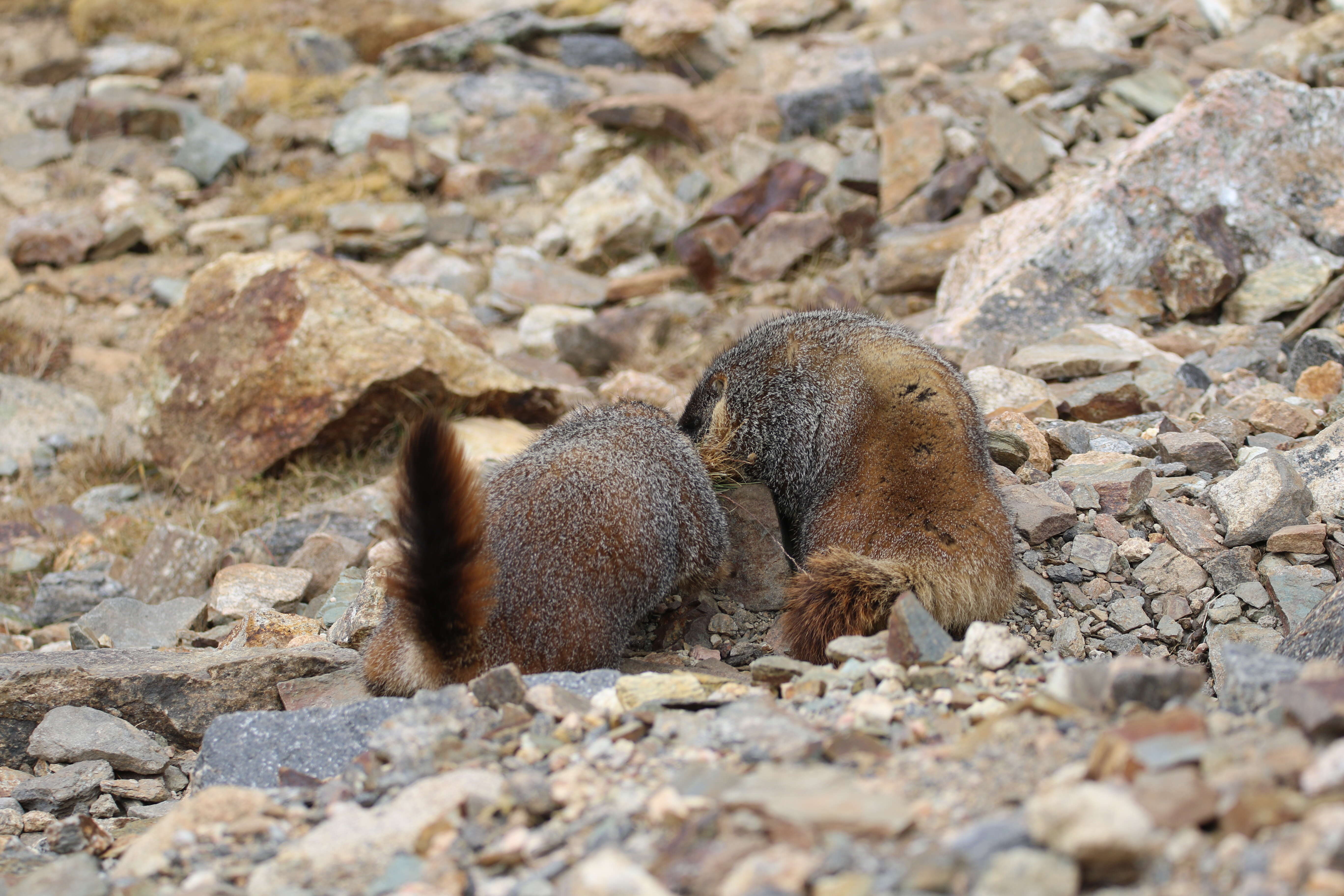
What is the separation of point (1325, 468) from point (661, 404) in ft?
13.2

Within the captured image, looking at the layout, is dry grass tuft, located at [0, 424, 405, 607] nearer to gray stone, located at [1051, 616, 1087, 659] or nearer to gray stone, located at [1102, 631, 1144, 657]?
gray stone, located at [1051, 616, 1087, 659]

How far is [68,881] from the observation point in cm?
255

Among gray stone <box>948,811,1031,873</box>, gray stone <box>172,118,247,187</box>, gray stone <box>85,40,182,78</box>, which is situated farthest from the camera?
gray stone <box>85,40,182,78</box>

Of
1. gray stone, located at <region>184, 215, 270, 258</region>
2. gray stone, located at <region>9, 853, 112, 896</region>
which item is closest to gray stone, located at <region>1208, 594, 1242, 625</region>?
gray stone, located at <region>9, 853, 112, 896</region>

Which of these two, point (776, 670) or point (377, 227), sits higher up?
point (776, 670)

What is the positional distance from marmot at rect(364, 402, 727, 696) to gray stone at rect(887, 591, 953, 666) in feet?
3.35

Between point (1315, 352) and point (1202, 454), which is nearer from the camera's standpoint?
point (1202, 454)

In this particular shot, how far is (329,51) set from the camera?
15.2 metres

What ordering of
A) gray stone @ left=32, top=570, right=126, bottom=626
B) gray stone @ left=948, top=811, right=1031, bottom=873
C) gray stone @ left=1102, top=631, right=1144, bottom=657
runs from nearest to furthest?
gray stone @ left=948, top=811, right=1031, bottom=873, gray stone @ left=1102, top=631, right=1144, bottom=657, gray stone @ left=32, top=570, right=126, bottom=626

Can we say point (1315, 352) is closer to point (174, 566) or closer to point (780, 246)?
point (780, 246)

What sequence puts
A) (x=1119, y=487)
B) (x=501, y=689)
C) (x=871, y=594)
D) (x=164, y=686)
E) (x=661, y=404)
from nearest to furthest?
(x=501, y=689)
(x=871, y=594)
(x=164, y=686)
(x=1119, y=487)
(x=661, y=404)

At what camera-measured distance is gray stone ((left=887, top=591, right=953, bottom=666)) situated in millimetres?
3289

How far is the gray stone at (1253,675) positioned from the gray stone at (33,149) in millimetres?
14117

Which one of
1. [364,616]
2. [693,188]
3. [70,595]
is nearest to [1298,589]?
[364,616]
